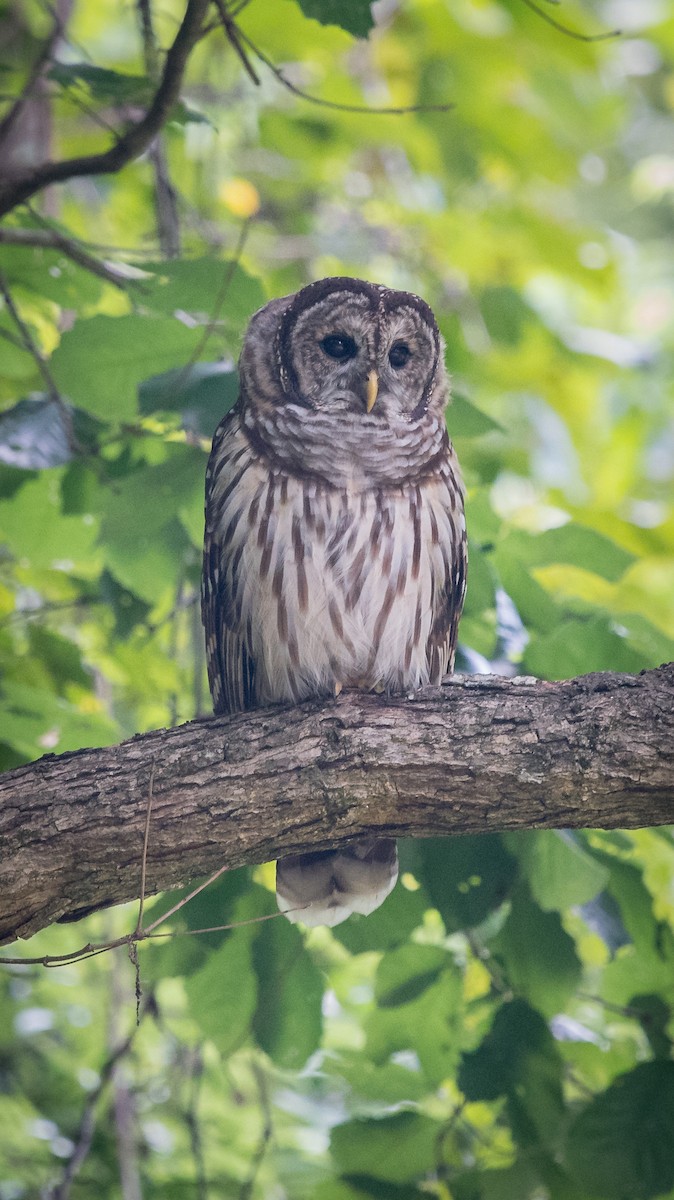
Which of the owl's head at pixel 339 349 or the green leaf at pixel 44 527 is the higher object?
the owl's head at pixel 339 349

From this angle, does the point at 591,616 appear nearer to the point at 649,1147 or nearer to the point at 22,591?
the point at 649,1147

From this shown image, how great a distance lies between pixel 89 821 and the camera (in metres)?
2.25

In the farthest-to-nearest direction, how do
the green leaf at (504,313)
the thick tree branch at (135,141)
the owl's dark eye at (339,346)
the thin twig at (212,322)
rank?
the green leaf at (504,313) → the owl's dark eye at (339,346) → the thin twig at (212,322) → the thick tree branch at (135,141)

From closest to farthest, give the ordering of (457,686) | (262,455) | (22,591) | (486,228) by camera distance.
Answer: (457,686) → (262,455) → (22,591) → (486,228)

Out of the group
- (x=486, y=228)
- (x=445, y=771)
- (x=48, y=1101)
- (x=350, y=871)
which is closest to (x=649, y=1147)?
(x=350, y=871)

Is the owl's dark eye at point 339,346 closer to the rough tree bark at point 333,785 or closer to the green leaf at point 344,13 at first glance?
the green leaf at point 344,13

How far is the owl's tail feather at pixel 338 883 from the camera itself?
277cm

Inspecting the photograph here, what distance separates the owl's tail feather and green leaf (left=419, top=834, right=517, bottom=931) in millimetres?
132

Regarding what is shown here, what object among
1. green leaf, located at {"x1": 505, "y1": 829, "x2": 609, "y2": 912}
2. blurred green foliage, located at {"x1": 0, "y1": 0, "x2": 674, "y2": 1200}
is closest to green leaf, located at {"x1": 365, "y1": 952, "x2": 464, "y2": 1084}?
blurred green foliage, located at {"x1": 0, "y1": 0, "x2": 674, "y2": 1200}

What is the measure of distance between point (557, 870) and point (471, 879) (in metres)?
0.24

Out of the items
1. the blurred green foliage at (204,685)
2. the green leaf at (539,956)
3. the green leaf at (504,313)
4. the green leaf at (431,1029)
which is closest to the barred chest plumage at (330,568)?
the blurred green foliage at (204,685)

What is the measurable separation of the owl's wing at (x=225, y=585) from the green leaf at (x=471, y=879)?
2.33ft

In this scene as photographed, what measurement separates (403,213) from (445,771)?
375cm

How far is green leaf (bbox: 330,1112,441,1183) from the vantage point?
2867 millimetres
